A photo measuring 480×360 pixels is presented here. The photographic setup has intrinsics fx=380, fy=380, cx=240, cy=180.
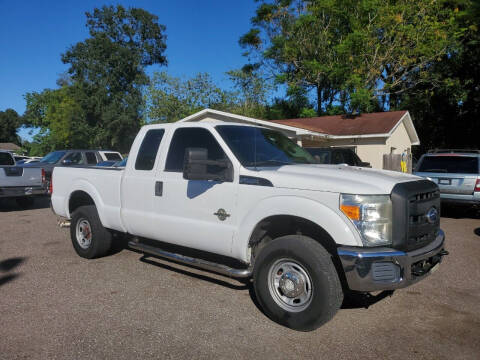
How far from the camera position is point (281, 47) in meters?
29.0

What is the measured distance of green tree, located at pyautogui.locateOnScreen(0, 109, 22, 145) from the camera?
82.3 meters

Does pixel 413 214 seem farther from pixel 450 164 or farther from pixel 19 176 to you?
pixel 19 176

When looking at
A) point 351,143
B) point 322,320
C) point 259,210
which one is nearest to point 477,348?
point 322,320

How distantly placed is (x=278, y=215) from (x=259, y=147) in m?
1.08

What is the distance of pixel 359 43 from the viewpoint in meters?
24.9

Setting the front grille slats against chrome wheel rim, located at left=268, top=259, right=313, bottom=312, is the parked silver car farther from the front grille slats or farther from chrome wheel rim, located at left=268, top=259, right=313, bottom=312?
chrome wheel rim, located at left=268, top=259, right=313, bottom=312

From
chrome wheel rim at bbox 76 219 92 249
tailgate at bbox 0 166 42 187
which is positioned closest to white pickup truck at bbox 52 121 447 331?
chrome wheel rim at bbox 76 219 92 249

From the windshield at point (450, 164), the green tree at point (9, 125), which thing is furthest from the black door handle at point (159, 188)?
the green tree at point (9, 125)

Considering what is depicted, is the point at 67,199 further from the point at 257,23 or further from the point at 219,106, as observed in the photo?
the point at 219,106

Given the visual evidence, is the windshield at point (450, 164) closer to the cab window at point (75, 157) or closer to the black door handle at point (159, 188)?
the black door handle at point (159, 188)

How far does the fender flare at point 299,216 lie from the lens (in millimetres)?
3262

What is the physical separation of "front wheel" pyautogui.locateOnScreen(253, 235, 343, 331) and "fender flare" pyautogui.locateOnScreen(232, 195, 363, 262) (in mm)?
223

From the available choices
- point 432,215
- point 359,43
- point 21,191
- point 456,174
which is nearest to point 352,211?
point 432,215

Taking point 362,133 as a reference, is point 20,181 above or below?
below
